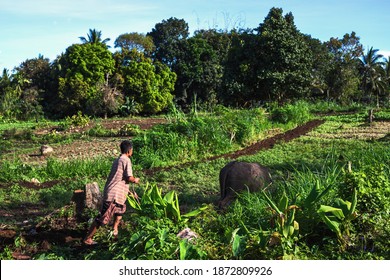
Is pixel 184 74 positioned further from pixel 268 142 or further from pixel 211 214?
pixel 211 214

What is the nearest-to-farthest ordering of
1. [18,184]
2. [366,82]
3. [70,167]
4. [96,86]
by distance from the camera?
[18,184] → [70,167] → [96,86] → [366,82]

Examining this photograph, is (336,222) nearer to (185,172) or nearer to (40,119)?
(185,172)

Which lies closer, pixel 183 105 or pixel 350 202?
pixel 350 202

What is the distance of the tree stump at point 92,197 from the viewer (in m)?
7.08

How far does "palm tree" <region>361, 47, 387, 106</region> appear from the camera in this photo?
45250 millimetres

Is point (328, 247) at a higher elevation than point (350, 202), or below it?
below

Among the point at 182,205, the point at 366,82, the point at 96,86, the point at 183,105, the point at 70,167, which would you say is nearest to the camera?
the point at 182,205

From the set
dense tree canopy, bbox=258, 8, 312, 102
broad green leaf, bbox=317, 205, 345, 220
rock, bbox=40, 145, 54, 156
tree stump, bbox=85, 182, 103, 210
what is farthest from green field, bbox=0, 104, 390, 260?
dense tree canopy, bbox=258, 8, 312, 102

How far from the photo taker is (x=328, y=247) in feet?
16.1

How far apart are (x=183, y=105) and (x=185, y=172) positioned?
28.2m

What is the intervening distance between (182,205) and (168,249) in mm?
3563

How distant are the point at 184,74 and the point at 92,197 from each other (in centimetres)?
3144

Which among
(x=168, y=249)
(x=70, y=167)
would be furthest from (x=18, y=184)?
(x=168, y=249)

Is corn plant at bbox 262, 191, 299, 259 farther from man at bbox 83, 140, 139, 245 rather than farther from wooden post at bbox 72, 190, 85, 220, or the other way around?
wooden post at bbox 72, 190, 85, 220
